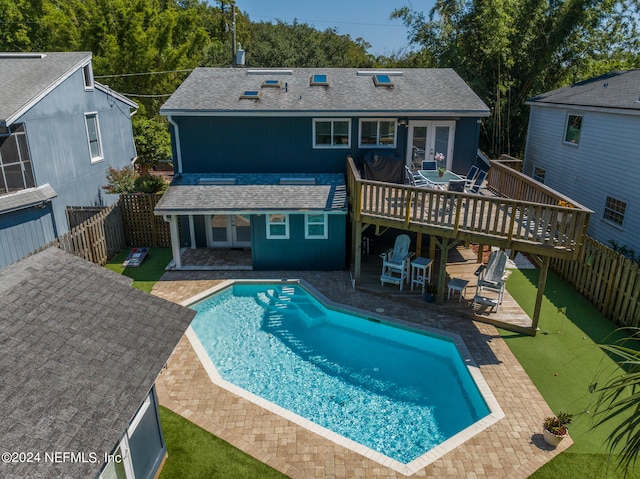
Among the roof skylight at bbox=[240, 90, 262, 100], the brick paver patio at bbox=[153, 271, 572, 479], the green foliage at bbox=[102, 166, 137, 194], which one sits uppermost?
the roof skylight at bbox=[240, 90, 262, 100]

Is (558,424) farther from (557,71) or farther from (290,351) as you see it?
(557,71)

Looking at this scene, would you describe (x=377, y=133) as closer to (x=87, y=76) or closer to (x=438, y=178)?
(x=438, y=178)

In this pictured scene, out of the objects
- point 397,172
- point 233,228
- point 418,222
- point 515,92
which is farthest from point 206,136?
point 515,92

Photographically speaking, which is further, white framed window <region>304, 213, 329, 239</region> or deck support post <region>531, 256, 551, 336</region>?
white framed window <region>304, 213, 329, 239</region>

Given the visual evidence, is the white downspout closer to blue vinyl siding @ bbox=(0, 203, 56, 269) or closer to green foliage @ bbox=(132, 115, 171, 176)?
blue vinyl siding @ bbox=(0, 203, 56, 269)

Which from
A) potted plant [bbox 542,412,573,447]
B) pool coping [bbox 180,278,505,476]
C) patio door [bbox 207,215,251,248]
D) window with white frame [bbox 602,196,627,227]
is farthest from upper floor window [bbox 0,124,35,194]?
window with white frame [bbox 602,196,627,227]

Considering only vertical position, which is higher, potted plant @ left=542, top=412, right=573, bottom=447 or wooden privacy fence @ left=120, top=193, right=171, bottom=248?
wooden privacy fence @ left=120, top=193, right=171, bottom=248

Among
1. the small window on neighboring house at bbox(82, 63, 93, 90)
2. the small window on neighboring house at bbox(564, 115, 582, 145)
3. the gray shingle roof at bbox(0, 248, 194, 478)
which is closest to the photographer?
the gray shingle roof at bbox(0, 248, 194, 478)
